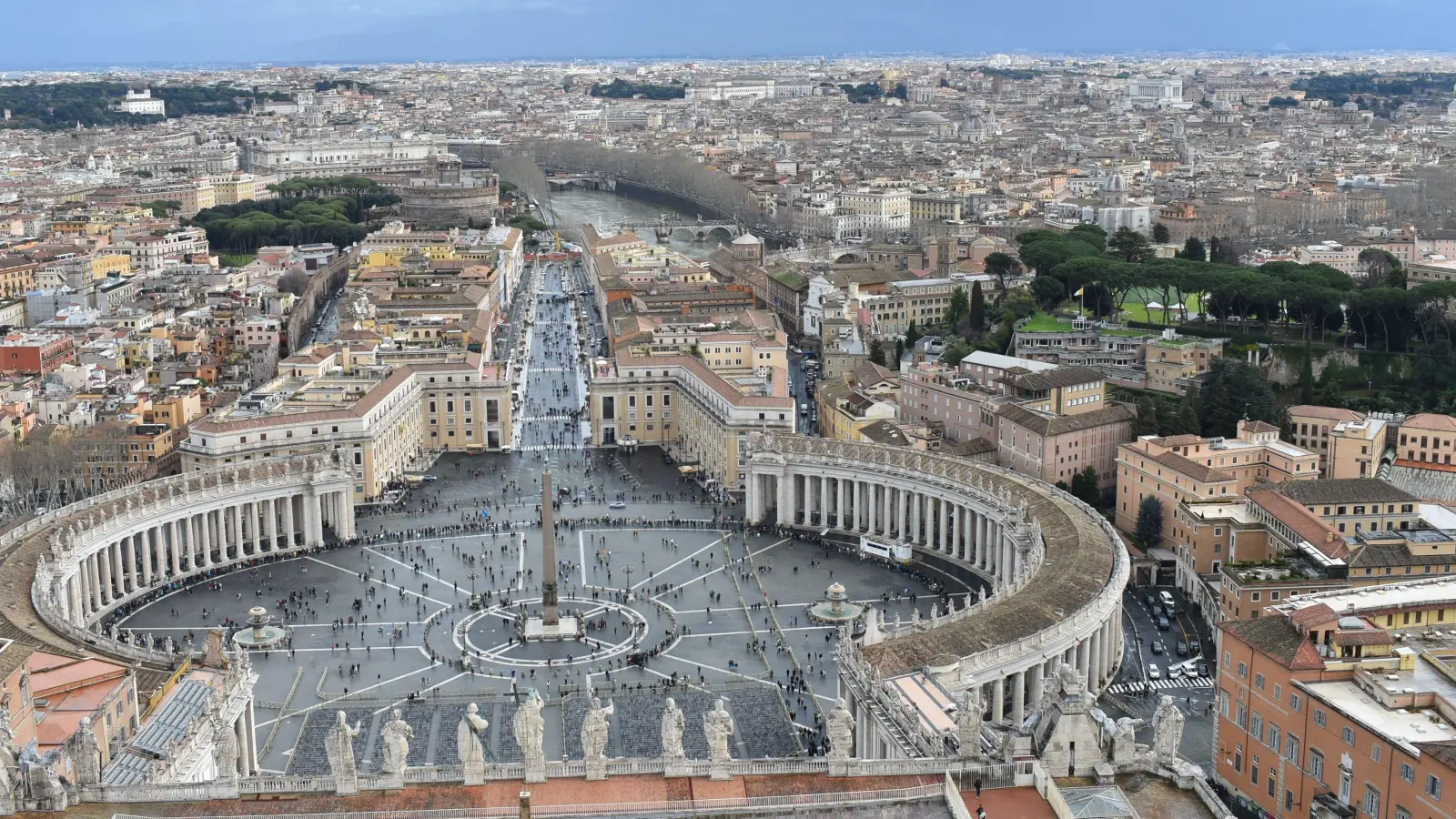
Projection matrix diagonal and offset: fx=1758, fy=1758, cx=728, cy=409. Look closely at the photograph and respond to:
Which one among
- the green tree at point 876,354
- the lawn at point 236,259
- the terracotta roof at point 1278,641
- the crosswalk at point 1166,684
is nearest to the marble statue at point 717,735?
the terracotta roof at point 1278,641

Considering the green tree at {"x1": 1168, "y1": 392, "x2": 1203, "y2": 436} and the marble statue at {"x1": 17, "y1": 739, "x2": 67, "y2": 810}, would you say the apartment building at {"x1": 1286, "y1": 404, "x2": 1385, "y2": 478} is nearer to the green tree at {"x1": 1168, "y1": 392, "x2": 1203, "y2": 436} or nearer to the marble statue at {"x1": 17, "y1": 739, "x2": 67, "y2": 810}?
the green tree at {"x1": 1168, "y1": 392, "x2": 1203, "y2": 436}

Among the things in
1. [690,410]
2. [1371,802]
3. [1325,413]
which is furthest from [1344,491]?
[690,410]

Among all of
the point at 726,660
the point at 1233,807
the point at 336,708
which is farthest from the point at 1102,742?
the point at 336,708

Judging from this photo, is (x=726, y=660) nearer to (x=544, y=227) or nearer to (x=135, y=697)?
(x=135, y=697)

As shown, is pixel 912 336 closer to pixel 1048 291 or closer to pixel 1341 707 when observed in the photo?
pixel 1048 291

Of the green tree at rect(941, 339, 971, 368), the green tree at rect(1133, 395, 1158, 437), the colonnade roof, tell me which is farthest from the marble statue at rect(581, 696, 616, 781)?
the green tree at rect(941, 339, 971, 368)

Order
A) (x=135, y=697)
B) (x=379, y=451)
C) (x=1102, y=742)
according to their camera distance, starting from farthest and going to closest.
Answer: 1. (x=379, y=451)
2. (x=135, y=697)
3. (x=1102, y=742)
